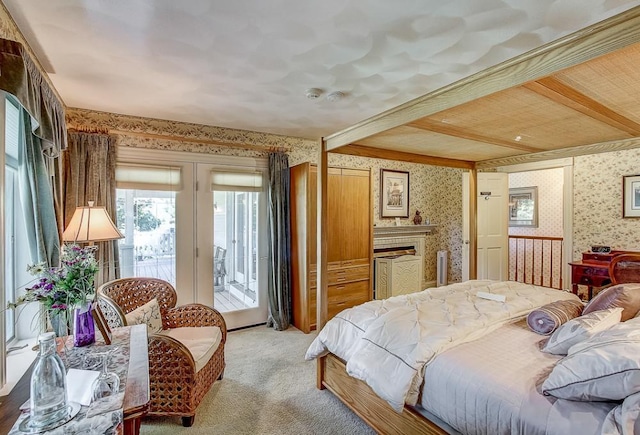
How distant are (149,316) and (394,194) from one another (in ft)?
13.4

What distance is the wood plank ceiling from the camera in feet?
4.69

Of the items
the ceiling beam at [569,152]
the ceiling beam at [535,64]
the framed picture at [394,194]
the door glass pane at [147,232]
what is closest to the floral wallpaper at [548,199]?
the ceiling beam at [569,152]

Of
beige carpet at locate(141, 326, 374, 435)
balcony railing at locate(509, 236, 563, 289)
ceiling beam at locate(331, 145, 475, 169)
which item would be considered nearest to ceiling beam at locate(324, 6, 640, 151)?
ceiling beam at locate(331, 145, 475, 169)

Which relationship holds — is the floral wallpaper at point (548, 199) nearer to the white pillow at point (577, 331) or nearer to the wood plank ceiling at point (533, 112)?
the wood plank ceiling at point (533, 112)

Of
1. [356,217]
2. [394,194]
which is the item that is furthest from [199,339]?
[394,194]

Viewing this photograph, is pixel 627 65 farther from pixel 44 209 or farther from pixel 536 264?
pixel 536 264

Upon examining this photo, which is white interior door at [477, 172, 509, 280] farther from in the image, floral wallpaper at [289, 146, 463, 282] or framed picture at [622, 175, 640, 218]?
framed picture at [622, 175, 640, 218]

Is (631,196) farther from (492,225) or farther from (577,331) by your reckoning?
(577,331)

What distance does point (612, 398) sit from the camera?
4.10 feet

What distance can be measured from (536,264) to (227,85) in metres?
6.42

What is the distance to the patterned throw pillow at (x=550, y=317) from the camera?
198 centimetres

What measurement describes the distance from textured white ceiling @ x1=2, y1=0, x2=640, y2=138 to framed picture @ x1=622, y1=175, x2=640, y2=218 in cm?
362

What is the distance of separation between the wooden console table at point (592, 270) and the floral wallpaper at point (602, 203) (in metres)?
0.29

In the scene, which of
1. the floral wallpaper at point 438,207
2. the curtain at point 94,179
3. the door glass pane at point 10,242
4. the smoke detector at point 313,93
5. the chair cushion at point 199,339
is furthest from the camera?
the floral wallpaper at point 438,207
